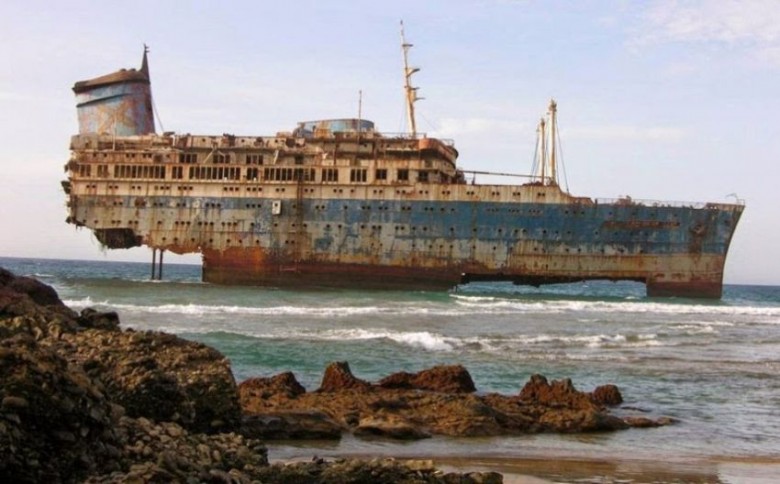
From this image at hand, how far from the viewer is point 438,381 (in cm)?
1237

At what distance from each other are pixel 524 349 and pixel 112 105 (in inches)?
1419

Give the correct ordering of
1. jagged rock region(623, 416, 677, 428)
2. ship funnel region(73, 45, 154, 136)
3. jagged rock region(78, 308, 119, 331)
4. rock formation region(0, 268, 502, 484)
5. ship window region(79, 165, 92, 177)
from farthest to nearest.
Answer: ship funnel region(73, 45, 154, 136) → ship window region(79, 165, 92, 177) → jagged rock region(623, 416, 677, 428) → jagged rock region(78, 308, 119, 331) → rock formation region(0, 268, 502, 484)

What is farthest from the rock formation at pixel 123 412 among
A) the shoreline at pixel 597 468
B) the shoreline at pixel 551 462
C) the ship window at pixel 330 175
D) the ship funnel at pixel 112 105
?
the ship funnel at pixel 112 105

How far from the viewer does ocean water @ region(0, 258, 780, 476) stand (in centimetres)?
953

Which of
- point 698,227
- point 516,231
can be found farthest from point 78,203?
point 698,227

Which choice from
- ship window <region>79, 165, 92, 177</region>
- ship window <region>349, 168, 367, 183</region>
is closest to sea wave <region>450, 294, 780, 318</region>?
ship window <region>349, 168, 367, 183</region>

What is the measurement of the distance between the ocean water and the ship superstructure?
10.0 ft

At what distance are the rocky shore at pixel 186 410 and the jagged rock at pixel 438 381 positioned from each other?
0.08ft

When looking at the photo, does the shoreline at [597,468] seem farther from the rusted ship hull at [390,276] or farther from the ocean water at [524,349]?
the rusted ship hull at [390,276]

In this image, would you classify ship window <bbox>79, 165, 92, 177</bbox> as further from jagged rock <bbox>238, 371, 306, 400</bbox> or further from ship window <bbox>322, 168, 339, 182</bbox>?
jagged rock <bbox>238, 371, 306, 400</bbox>

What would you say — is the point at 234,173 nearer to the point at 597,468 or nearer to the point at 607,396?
the point at 607,396

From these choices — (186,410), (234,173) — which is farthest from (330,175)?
(186,410)

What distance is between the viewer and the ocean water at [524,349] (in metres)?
9.53

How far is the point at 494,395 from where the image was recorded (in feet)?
37.7
